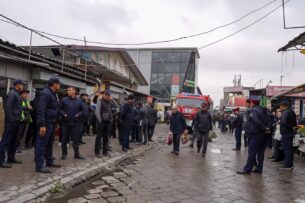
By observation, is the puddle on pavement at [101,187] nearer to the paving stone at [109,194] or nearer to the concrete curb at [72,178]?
the paving stone at [109,194]

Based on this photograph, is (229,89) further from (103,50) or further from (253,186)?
(253,186)

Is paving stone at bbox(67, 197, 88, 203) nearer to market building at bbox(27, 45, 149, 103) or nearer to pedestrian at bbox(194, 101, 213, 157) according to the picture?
pedestrian at bbox(194, 101, 213, 157)

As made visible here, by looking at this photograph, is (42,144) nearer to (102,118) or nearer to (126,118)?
(102,118)

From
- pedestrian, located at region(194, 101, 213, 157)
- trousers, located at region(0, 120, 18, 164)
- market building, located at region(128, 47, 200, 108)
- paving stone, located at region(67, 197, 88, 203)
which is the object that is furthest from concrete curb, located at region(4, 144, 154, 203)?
market building, located at region(128, 47, 200, 108)

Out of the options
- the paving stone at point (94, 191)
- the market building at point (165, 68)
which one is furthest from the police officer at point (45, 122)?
the market building at point (165, 68)

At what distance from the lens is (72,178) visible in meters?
6.23

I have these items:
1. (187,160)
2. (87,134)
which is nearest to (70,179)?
(187,160)

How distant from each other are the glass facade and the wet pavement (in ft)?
144

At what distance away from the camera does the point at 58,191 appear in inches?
218

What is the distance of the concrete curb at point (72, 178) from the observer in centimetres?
494

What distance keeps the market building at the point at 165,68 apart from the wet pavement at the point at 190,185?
43597 mm

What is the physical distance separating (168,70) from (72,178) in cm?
4837

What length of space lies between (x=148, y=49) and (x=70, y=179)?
49.3 m

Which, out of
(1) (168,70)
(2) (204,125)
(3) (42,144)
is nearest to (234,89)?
(1) (168,70)
